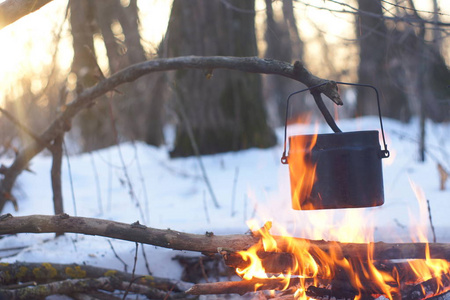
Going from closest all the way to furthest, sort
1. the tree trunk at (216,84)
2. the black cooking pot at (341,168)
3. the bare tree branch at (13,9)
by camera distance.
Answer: the black cooking pot at (341,168) → the bare tree branch at (13,9) → the tree trunk at (216,84)

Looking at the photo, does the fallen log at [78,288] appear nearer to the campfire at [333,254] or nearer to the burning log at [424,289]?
the campfire at [333,254]

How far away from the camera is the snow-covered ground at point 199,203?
2.96 m

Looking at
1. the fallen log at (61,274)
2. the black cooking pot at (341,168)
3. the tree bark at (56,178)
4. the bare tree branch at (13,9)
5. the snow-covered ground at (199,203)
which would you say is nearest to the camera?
the black cooking pot at (341,168)

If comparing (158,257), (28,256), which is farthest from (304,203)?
(28,256)

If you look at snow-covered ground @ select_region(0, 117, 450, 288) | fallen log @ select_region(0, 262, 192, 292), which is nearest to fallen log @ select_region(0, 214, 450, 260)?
fallen log @ select_region(0, 262, 192, 292)

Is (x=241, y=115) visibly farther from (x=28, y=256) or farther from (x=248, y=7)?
(x=28, y=256)

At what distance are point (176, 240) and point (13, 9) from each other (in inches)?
56.7

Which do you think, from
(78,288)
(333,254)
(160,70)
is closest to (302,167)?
(333,254)

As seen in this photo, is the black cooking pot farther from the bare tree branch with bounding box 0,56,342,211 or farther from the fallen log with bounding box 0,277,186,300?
the fallen log with bounding box 0,277,186,300

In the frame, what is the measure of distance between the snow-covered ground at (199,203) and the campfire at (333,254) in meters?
0.56

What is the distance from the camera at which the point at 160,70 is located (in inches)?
106

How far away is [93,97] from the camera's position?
2998mm

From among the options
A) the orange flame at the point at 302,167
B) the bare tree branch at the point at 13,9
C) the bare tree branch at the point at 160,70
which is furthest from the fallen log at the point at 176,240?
the bare tree branch at the point at 13,9

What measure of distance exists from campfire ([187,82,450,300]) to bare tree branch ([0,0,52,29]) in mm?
1490
